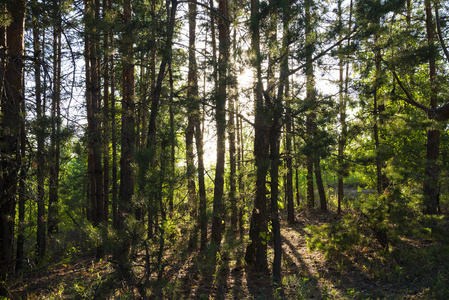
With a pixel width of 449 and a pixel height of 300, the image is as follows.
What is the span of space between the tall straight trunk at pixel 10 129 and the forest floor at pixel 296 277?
33.2 inches

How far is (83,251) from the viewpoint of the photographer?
38.2 feet

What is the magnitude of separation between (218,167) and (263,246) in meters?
2.32

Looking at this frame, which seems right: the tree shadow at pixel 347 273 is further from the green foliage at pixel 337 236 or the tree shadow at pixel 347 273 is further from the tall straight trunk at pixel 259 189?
the tall straight trunk at pixel 259 189

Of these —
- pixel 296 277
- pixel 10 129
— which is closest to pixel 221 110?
pixel 10 129

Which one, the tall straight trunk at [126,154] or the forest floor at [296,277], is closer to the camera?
the tall straight trunk at [126,154]

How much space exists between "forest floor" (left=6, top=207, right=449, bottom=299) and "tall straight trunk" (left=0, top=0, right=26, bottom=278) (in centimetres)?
84

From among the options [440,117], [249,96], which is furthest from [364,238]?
[249,96]

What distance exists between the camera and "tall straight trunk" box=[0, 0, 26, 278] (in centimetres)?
475

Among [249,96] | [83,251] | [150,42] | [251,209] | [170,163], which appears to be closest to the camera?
[170,163]

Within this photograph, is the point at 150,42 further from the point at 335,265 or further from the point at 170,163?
the point at 335,265

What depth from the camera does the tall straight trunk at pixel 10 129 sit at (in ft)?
15.6

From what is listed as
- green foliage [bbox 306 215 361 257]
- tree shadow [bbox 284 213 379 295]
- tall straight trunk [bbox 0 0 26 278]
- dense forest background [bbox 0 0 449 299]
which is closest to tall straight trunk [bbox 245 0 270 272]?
dense forest background [bbox 0 0 449 299]

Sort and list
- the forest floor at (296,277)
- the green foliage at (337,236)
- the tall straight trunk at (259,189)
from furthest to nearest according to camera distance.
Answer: the green foliage at (337,236) < the tall straight trunk at (259,189) < the forest floor at (296,277)

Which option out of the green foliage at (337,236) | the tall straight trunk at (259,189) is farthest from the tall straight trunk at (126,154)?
the green foliage at (337,236)
